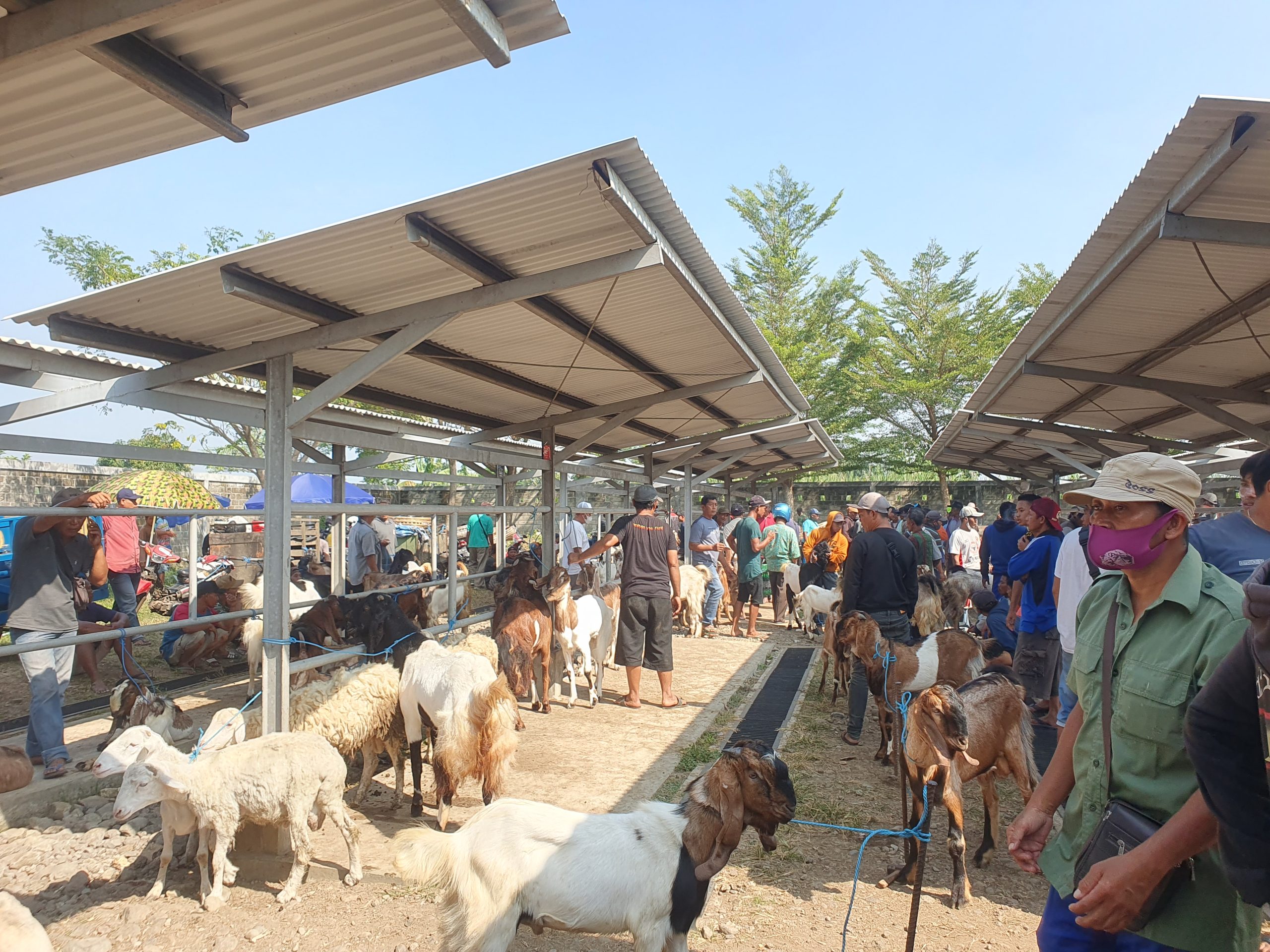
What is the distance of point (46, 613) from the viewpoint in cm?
515

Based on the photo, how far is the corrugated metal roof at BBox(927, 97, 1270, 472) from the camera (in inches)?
145

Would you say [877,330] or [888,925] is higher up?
[877,330]

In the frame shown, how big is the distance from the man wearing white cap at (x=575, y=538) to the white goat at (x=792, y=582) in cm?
350

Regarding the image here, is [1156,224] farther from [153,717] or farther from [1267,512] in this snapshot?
[153,717]

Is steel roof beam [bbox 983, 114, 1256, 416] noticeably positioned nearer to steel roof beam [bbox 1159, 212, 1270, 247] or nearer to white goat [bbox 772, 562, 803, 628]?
steel roof beam [bbox 1159, 212, 1270, 247]

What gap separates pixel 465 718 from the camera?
15.1 ft

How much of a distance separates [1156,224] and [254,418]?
226 inches

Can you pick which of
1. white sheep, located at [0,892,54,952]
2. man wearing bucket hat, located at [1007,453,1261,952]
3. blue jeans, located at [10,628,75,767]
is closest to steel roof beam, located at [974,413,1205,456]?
man wearing bucket hat, located at [1007,453,1261,952]

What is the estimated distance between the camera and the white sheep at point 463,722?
457 cm

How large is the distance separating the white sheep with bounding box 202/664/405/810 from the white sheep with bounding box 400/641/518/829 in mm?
235

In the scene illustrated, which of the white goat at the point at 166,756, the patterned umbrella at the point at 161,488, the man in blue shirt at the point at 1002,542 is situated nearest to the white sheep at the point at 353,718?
the white goat at the point at 166,756

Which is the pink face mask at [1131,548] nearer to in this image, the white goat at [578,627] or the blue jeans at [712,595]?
the white goat at [578,627]

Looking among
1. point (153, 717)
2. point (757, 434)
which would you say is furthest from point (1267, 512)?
→ point (757, 434)

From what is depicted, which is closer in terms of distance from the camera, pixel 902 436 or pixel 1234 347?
pixel 1234 347
